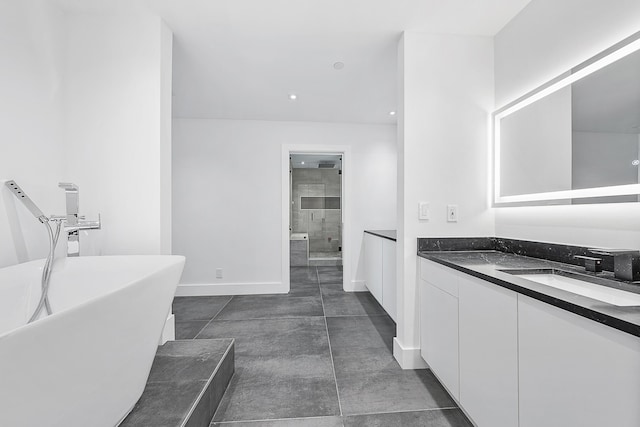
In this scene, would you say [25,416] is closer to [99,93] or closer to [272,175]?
[99,93]

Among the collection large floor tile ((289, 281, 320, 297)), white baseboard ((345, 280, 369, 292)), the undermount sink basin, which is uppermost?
the undermount sink basin

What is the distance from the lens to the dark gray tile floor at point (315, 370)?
1.44 meters

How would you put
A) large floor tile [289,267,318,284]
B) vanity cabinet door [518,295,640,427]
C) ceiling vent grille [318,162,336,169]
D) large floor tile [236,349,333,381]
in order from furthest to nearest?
ceiling vent grille [318,162,336,169] < large floor tile [289,267,318,284] < large floor tile [236,349,333,381] < vanity cabinet door [518,295,640,427]

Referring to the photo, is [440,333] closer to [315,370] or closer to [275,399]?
[315,370]

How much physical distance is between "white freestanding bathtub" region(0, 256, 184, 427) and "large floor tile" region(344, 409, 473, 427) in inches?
41.5

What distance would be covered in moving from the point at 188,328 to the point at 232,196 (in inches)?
67.1

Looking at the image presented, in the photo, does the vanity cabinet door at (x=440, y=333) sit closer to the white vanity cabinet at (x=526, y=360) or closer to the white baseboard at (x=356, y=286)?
the white vanity cabinet at (x=526, y=360)

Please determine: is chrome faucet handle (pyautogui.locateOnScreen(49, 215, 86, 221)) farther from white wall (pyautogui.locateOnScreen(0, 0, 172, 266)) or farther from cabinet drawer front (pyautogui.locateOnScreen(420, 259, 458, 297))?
cabinet drawer front (pyautogui.locateOnScreen(420, 259, 458, 297))

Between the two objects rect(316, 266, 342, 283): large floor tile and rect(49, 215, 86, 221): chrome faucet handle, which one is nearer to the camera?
rect(49, 215, 86, 221): chrome faucet handle

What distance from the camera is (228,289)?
358 centimetres

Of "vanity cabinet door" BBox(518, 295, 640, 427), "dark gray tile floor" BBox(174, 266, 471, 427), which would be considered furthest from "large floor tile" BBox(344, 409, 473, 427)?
"vanity cabinet door" BBox(518, 295, 640, 427)

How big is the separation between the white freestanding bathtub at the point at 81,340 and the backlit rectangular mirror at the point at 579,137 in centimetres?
202

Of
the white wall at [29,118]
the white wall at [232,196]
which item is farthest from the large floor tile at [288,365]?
the white wall at [232,196]

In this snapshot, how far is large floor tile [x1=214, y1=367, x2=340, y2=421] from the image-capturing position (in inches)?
57.3
